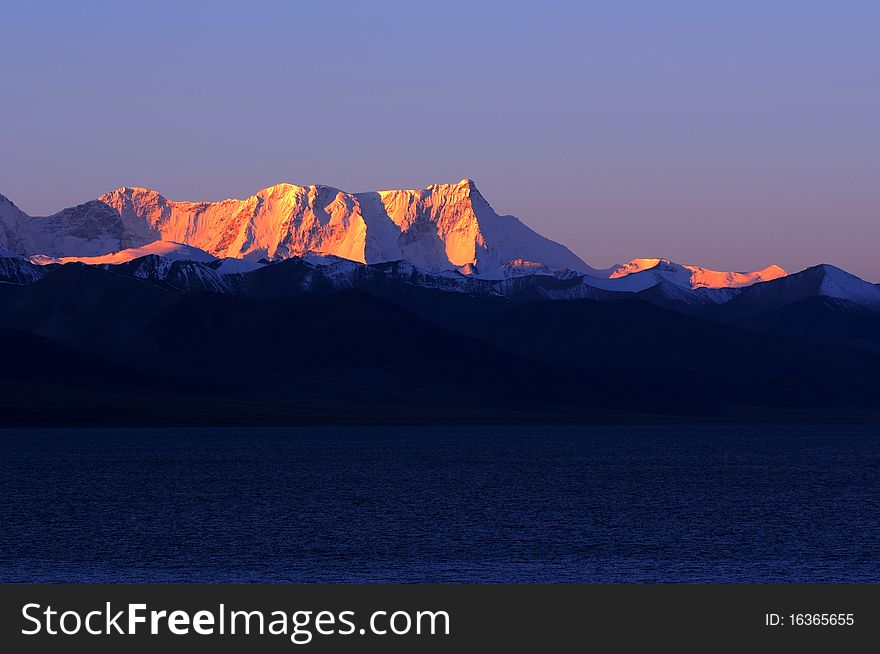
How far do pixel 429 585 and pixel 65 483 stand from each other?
70.5m

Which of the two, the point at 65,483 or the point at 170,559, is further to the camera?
the point at 65,483

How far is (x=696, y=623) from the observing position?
51.7 meters

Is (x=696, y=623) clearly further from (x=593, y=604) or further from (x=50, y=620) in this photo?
(x=50, y=620)

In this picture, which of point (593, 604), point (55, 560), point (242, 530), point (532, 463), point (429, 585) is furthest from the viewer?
point (532, 463)

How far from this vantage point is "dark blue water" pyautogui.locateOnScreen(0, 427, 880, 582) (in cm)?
6856

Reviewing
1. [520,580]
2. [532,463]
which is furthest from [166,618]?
[532,463]

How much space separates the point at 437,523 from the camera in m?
89.7

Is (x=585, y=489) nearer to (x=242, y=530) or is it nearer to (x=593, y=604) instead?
(x=242, y=530)

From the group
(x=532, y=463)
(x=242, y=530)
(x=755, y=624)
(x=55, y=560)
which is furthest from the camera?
(x=532, y=463)

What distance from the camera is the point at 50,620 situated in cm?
4931

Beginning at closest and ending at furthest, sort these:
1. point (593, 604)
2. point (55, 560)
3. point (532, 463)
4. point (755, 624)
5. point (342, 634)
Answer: point (342, 634) → point (755, 624) → point (593, 604) → point (55, 560) → point (532, 463)

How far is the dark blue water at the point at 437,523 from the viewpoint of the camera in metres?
68.6

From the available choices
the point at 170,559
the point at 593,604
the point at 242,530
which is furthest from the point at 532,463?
the point at 593,604

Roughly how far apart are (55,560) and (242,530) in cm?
1530
